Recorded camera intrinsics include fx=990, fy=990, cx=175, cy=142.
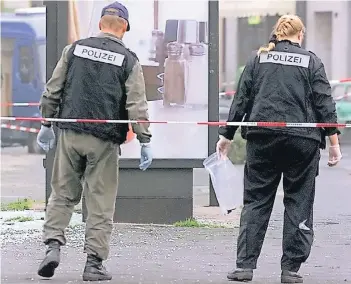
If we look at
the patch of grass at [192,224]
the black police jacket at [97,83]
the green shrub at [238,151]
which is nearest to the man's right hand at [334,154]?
the black police jacket at [97,83]

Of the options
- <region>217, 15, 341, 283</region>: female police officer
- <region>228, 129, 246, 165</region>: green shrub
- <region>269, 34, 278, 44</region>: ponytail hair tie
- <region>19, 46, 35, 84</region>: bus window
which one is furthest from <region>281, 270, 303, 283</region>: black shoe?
<region>19, 46, 35, 84</region>: bus window

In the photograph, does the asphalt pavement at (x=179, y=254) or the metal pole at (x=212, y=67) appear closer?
the asphalt pavement at (x=179, y=254)

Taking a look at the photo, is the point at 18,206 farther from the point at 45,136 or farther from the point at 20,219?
the point at 45,136

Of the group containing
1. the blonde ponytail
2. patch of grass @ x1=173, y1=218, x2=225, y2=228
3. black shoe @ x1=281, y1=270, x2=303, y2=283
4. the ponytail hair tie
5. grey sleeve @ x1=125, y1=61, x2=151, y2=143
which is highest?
the ponytail hair tie

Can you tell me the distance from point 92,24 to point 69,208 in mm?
2972

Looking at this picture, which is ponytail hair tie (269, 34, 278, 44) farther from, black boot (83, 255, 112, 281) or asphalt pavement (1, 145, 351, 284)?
black boot (83, 255, 112, 281)

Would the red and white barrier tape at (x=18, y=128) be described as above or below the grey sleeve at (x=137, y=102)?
below

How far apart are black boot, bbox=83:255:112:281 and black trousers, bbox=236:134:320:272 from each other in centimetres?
88

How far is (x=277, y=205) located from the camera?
1084 cm

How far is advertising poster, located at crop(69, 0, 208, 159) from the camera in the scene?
9.06 m

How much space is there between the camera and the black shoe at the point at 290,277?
6.37 metres

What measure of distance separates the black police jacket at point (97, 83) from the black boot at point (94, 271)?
2.57 ft

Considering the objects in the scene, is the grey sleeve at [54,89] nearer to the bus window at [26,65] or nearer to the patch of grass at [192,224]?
the patch of grass at [192,224]

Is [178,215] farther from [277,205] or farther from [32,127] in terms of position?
[32,127]
